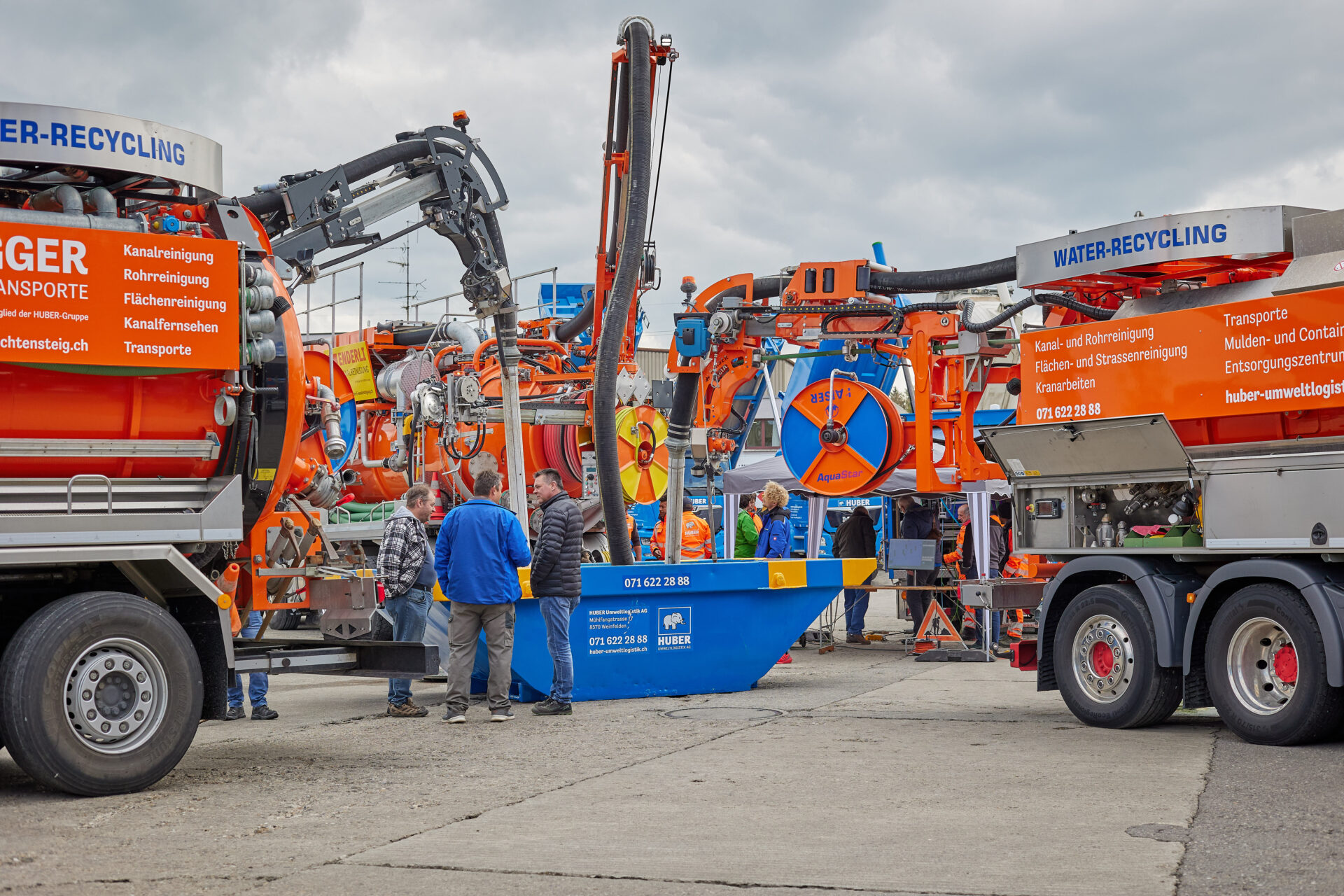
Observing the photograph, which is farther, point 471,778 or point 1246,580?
point 1246,580

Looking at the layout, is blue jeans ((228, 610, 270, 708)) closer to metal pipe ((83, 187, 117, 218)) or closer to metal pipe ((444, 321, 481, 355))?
metal pipe ((83, 187, 117, 218))

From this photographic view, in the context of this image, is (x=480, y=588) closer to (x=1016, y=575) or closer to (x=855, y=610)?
(x=1016, y=575)

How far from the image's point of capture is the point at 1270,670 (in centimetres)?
891

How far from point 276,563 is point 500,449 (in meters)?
8.92

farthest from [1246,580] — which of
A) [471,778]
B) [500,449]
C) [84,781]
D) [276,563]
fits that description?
[500,449]

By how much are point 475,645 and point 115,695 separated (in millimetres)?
3670

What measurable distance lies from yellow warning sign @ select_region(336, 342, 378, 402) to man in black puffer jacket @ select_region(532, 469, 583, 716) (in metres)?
8.83

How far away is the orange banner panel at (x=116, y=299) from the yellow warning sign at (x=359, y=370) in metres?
11.4

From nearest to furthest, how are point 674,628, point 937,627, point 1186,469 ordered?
point 1186,469 → point 674,628 → point 937,627

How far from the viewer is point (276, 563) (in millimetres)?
8781

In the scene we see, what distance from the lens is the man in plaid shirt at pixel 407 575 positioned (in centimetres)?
1105

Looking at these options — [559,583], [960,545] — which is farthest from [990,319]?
[559,583]

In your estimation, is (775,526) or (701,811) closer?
(701,811)

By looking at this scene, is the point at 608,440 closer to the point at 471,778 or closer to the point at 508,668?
the point at 508,668
